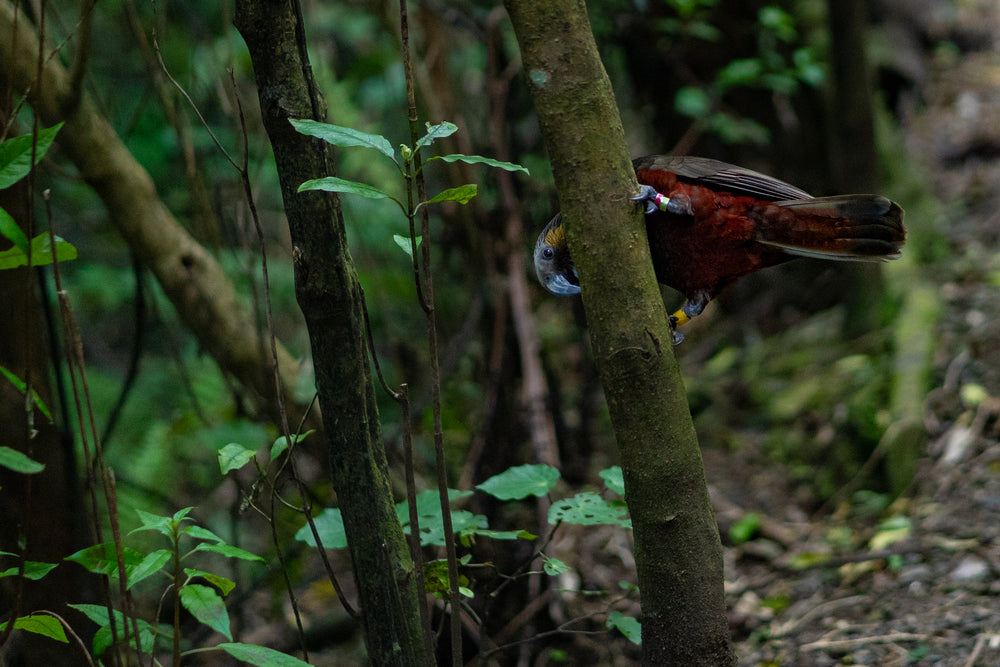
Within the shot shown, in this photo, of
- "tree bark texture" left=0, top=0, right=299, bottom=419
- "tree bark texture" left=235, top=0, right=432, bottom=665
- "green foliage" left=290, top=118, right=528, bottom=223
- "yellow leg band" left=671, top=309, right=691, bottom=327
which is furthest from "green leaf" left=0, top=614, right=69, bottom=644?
"yellow leg band" left=671, top=309, right=691, bottom=327

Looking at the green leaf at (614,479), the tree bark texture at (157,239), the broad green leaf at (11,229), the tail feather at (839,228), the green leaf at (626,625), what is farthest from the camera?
the tree bark texture at (157,239)

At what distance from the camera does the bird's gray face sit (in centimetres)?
248

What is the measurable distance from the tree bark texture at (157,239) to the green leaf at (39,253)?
105 centimetres

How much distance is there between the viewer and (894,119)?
546 cm

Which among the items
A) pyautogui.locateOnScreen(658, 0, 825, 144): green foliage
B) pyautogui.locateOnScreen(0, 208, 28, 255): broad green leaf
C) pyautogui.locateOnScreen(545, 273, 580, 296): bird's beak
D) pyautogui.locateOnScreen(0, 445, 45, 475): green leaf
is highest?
pyautogui.locateOnScreen(658, 0, 825, 144): green foliage

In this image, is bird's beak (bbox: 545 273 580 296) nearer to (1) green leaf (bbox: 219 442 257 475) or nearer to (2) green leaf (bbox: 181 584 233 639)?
(1) green leaf (bbox: 219 442 257 475)

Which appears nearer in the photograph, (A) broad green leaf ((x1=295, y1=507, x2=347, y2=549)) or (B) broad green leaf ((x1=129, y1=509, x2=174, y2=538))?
(B) broad green leaf ((x1=129, y1=509, x2=174, y2=538))

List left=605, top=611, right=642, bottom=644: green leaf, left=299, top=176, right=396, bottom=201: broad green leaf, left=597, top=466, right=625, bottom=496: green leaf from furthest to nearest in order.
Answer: left=597, top=466, right=625, bottom=496: green leaf < left=605, top=611, right=642, bottom=644: green leaf < left=299, top=176, right=396, bottom=201: broad green leaf

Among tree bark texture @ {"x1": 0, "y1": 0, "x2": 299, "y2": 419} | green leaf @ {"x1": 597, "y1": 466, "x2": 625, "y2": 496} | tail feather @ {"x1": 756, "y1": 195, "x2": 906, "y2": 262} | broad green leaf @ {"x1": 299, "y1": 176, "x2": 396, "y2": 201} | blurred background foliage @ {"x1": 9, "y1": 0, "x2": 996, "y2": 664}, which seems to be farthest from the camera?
blurred background foliage @ {"x1": 9, "y1": 0, "x2": 996, "y2": 664}

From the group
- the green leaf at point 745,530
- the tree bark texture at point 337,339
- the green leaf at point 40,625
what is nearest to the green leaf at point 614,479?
the tree bark texture at point 337,339

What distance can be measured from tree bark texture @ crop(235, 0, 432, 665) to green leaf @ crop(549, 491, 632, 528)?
0.36 m

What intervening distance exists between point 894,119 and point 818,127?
0.93 metres

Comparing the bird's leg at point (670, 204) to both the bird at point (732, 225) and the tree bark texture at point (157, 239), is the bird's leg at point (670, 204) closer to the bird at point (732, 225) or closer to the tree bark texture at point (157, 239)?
the bird at point (732, 225)

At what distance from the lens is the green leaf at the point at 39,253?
132cm
